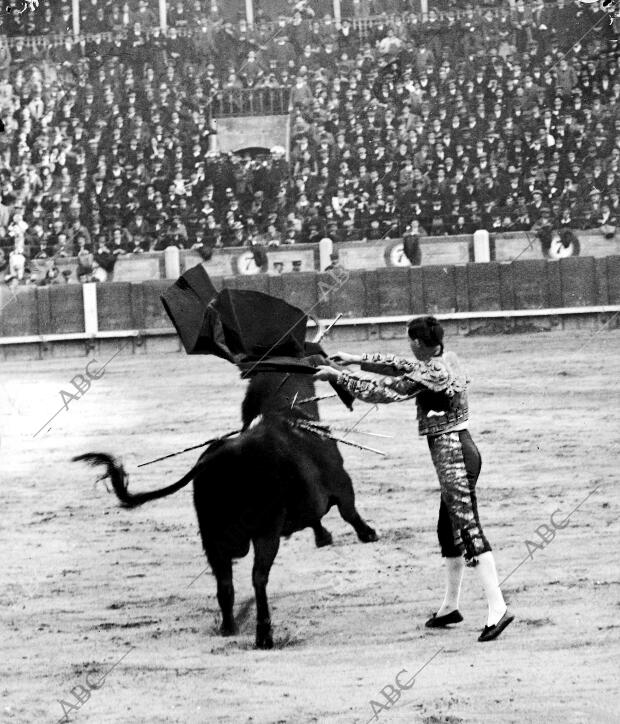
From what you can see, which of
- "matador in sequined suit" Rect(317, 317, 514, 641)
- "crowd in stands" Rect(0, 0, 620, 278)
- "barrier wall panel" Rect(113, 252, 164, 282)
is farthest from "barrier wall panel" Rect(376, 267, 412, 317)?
"matador in sequined suit" Rect(317, 317, 514, 641)

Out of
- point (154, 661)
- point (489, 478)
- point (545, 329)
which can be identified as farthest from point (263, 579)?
point (545, 329)

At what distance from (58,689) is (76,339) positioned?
38.8 feet

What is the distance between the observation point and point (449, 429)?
15.3ft

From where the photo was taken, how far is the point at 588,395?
35.5 ft

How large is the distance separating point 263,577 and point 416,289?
11461 millimetres

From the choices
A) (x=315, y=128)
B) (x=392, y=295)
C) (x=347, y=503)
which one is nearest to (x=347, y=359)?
(x=347, y=503)

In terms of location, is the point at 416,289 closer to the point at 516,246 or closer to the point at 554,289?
the point at 516,246

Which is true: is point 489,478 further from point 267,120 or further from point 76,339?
point 267,120

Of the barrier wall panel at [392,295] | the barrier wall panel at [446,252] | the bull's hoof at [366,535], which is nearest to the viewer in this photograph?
the bull's hoof at [366,535]

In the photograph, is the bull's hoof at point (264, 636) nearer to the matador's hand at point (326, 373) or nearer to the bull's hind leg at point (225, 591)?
the bull's hind leg at point (225, 591)

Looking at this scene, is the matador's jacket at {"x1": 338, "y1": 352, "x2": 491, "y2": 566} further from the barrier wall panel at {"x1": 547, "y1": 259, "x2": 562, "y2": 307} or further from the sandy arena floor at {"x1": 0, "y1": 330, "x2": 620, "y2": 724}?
the barrier wall panel at {"x1": 547, "y1": 259, "x2": 562, "y2": 307}

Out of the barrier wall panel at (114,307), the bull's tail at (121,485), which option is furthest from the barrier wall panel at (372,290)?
the bull's tail at (121,485)

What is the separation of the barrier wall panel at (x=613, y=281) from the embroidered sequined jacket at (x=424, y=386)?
37.1 feet

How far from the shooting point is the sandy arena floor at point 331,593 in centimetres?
416
